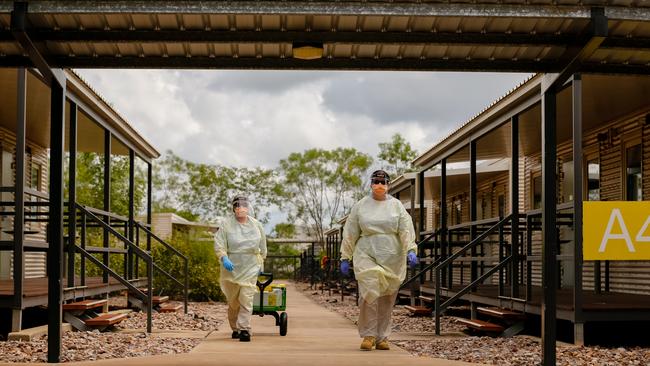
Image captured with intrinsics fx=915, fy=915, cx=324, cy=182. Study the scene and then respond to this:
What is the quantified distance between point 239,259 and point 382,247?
6.49ft

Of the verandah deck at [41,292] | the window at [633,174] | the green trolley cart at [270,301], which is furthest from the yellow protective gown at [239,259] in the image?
the window at [633,174]

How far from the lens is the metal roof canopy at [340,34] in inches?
261

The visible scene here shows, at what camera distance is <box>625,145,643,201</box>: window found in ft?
46.3

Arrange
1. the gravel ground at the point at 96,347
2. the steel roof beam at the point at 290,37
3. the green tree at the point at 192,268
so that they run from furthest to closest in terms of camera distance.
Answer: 1. the green tree at the point at 192,268
2. the gravel ground at the point at 96,347
3. the steel roof beam at the point at 290,37

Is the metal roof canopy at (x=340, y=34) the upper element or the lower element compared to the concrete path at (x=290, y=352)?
upper

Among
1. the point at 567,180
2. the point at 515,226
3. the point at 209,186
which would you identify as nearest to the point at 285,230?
the point at 209,186

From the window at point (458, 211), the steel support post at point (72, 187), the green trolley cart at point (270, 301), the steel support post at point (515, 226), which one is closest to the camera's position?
the green trolley cart at point (270, 301)

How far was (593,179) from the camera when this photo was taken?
15984mm

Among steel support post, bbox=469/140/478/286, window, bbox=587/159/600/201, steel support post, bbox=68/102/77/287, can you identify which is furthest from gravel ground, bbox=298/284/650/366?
window, bbox=587/159/600/201

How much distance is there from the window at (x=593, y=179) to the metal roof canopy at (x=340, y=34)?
820 cm

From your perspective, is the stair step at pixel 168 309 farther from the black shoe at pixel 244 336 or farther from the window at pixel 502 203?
the window at pixel 502 203

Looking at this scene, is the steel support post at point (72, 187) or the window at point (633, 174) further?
the window at point (633, 174)

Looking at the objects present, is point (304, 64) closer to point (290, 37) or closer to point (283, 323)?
point (290, 37)

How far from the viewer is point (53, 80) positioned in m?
7.74
